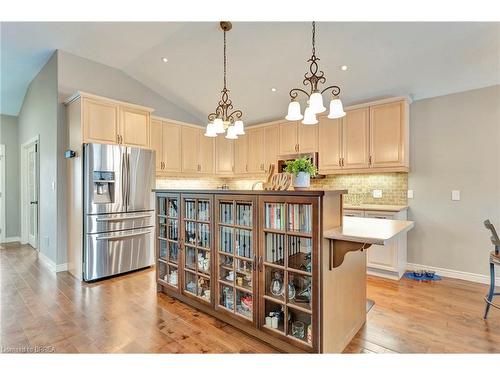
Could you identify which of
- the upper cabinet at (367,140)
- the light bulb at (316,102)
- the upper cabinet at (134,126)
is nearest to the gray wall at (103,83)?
the upper cabinet at (134,126)

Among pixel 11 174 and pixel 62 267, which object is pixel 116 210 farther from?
pixel 11 174

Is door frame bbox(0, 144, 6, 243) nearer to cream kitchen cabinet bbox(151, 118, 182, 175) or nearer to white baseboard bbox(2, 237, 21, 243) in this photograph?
white baseboard bbox(2, 237, 21, 243)

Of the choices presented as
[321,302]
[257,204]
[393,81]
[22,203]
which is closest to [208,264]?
[257,204]

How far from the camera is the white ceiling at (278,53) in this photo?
9.36ft

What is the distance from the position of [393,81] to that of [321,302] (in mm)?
3181

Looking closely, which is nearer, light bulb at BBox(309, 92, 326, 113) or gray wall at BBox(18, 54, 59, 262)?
light bulb at BBox(309, 92, 326, 113)

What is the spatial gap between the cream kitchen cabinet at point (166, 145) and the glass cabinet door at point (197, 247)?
2.26 metres

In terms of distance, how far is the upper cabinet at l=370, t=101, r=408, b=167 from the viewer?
3.56 m

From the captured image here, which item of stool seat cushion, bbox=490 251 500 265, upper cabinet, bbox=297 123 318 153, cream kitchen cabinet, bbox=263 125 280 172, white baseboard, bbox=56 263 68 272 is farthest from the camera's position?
cream kitchen cabinet, bbox=263 125 280 172

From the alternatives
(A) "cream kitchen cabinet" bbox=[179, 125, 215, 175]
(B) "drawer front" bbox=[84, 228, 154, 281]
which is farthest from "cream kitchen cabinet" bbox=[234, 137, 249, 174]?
(B) "drawer front" bbox=[84, 228, 154, 281]

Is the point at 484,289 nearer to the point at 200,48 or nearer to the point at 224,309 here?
the point at 224,309

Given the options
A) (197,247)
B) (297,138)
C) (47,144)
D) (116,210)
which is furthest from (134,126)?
(297,138)

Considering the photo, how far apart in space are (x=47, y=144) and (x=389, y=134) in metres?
5.17

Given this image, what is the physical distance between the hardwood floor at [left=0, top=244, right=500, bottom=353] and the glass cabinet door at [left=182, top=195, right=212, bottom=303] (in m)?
0.23
